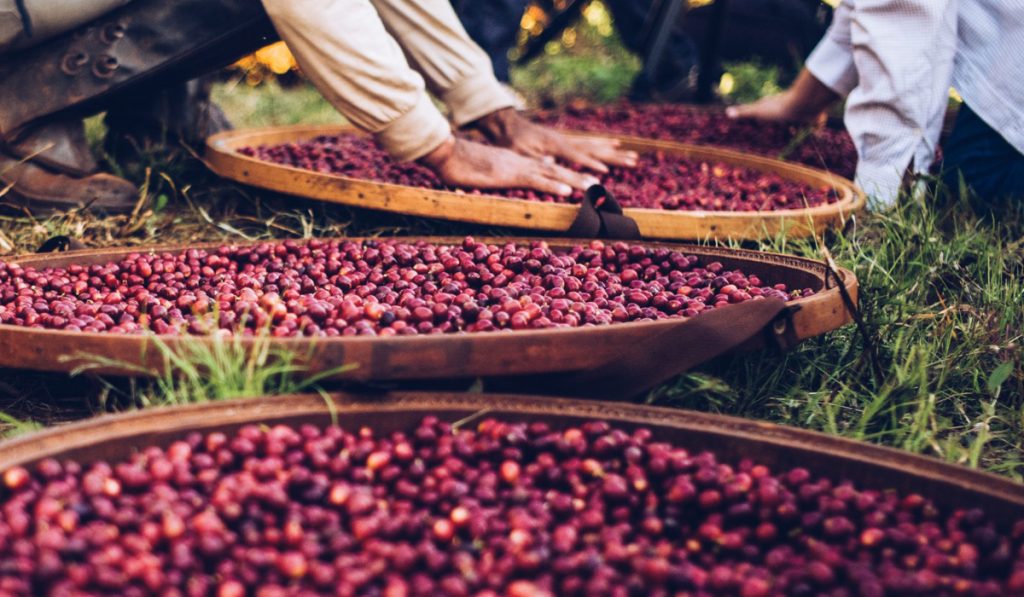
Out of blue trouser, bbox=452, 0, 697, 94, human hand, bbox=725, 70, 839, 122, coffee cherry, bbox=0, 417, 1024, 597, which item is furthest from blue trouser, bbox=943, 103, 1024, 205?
blue trouser, bbox=452, 0, 697, 94

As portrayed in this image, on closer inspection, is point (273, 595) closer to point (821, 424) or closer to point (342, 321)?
point (342, 321)

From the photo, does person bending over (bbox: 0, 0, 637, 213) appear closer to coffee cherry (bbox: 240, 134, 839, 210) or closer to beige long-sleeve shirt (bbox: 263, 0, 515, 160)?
beige long-sleeve shirt (bbox: 263, 0, 515, 160)

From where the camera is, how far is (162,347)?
154 cm

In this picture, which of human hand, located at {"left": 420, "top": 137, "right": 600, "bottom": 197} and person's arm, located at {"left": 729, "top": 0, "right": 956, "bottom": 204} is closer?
human hand, located at {"left": 420, "top": 137, "right": 600, "bottom": 197}

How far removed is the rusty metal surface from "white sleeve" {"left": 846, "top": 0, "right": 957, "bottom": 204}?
1.86m

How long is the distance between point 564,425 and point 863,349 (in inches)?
37.0

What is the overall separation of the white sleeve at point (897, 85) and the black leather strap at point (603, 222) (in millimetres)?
1138

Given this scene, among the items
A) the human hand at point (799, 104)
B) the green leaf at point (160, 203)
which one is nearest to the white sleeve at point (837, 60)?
the human hand at point (799, 104)

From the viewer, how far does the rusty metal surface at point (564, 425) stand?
135 centimetres

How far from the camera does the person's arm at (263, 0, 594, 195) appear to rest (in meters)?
2.52

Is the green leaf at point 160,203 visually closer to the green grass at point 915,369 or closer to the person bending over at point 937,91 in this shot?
the green grass at point 915,369

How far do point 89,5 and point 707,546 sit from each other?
2.54 meters

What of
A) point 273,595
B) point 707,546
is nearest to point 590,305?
point 707,546

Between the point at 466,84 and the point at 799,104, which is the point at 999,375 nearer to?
the point at 466,84
